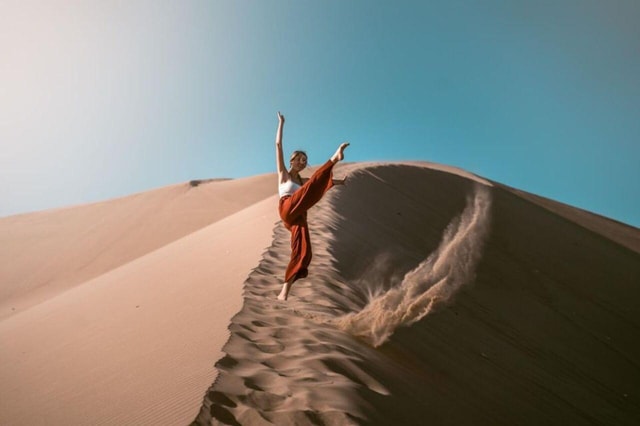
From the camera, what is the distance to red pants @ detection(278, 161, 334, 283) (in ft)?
14.3

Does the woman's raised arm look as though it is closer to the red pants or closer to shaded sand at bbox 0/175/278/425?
the red pants

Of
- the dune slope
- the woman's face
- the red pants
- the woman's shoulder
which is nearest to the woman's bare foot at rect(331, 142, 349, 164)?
the red pants

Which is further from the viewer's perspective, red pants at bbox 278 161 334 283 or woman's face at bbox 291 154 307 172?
woman's face at bbox 291 154 307 172

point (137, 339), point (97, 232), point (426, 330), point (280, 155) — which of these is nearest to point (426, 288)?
point (426, 330)

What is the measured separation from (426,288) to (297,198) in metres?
3.11

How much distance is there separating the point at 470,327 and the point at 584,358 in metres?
1.72

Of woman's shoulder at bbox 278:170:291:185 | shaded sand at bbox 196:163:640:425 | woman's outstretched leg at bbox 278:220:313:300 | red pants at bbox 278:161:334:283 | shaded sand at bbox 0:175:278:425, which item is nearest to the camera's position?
shaded sand at bbox 0:175:278:425

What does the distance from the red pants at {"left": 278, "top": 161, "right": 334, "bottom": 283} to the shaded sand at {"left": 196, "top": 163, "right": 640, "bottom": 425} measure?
436mm

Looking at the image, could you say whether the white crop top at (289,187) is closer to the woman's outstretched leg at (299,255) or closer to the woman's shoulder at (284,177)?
the woman's shoulder at (284,177)

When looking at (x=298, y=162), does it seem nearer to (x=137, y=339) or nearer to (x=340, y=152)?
(x=340, y=152)

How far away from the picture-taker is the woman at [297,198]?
4363mm

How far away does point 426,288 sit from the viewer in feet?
21.9

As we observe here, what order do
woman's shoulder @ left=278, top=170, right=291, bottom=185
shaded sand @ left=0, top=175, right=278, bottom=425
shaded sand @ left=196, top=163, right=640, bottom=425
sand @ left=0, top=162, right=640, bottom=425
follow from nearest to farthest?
shaded sand @ left=0, top=175, right=278, bottom=425
sand @ left=0, top=162, right=640, bottom=425
shaded sand @ left=196, top=163, right=640, bottom=425
woman's shoulder @ left=278, top=170, right=291, bottom=185

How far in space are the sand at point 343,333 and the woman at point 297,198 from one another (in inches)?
17.4
